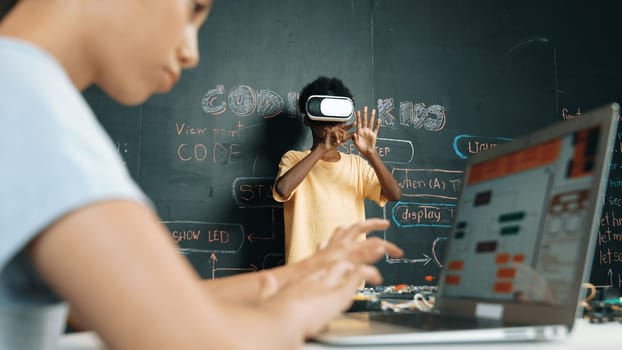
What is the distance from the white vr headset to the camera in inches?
116

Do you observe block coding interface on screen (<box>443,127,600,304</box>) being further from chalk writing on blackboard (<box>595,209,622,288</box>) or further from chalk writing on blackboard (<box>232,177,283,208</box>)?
chalk writing on blackboard (<box>595,209,622,288</box>)

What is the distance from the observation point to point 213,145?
312 cm

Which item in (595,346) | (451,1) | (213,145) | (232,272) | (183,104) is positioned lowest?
(232,272)

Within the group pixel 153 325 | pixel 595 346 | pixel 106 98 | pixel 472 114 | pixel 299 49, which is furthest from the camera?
pixel 472 114

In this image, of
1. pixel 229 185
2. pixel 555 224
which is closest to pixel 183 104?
pixel 229 185

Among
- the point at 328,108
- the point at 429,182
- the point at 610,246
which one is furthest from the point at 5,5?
the point at 610,246

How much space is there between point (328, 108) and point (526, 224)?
207 centimetres

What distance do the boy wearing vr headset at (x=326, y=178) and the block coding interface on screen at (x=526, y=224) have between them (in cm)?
176

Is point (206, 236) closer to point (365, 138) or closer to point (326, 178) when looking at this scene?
point (326, 178)

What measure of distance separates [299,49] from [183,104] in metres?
0.71

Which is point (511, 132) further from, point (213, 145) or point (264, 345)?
point (264, 345)

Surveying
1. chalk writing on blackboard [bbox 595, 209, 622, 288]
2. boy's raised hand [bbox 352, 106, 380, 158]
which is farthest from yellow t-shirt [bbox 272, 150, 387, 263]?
chalk writing on blackboard [bbox 595, 209, 622, 288]

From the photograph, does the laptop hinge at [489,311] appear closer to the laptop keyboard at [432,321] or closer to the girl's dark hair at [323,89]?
the laptop keyboard at [432,321]

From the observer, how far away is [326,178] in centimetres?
301
